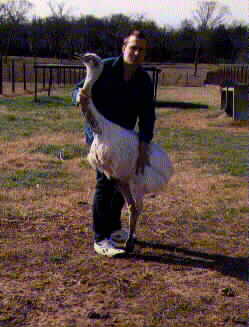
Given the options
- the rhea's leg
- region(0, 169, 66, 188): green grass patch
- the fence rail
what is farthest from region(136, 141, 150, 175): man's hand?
the fence rail

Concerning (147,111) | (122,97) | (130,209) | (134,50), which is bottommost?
(130,209)

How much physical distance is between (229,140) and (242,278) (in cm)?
664

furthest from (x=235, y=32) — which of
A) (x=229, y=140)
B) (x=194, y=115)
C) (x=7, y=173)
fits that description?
(x=7, y=173)

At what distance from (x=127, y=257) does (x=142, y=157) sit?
881 millimetres

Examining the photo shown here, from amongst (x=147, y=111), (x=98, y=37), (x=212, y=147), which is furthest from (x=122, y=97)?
(x=98, y=37)

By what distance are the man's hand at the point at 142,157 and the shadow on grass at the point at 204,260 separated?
0.77 meters

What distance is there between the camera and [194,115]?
1478 centimetres

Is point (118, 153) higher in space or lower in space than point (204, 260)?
higher

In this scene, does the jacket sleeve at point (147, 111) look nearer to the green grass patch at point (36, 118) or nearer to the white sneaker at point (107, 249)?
the white sneaker at point (107, 249)

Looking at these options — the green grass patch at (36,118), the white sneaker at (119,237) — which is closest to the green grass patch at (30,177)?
the white sneaker at (119,237)

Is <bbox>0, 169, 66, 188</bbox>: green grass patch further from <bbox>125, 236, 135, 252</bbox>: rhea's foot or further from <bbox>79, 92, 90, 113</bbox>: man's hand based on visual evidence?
<bbox>79, 92, 90, 113</bbox>: man's hand

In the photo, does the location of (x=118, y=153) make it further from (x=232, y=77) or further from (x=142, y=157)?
(x=232, y=77)

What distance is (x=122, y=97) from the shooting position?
3.82 metres

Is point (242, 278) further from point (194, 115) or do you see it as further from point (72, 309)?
point (194, 115)
